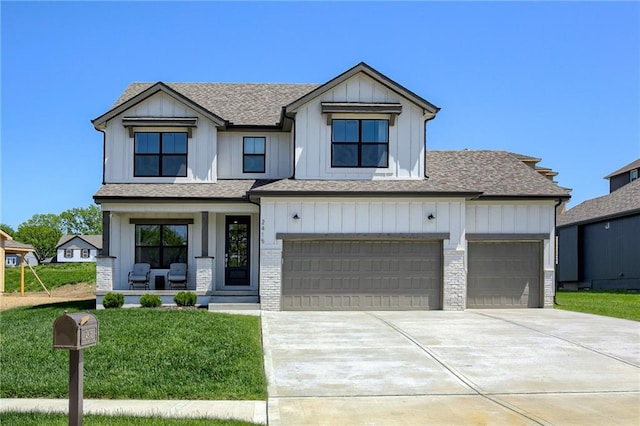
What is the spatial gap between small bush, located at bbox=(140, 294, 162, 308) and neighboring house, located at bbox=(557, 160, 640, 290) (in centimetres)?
2309

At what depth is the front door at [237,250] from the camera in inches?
867

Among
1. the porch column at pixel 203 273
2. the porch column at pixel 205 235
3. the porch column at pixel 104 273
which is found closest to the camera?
the porch column at pixel 104 273

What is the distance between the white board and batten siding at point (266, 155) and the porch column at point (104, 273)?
4.67 m

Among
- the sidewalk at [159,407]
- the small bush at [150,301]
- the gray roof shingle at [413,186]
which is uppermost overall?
the gray roof shingle at [413,186]

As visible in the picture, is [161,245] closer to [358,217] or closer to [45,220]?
[358,217]

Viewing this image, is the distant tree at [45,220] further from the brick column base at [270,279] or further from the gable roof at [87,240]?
the brick column base at [270,279]

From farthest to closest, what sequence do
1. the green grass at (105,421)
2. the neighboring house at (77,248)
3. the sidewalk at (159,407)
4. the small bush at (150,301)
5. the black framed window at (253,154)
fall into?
the neighboring house at (77,248)
the black framed window at (253,154)
the small bush at (150,301)
the sidewalk at (159,407)
the green grass at (105,421)

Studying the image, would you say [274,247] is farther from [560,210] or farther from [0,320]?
[560,210]

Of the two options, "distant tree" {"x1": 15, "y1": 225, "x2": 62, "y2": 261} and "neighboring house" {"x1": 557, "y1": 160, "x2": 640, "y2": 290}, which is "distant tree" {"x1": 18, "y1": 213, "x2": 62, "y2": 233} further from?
"neighboring house" {"x1": 557, "y1": 160, "x2": 640, "y2": 290}

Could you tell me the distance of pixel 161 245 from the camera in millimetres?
21969

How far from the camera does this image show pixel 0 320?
1869cm

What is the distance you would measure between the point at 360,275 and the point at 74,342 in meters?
14.1

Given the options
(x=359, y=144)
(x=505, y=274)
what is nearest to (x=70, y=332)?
(x=359, y=144)

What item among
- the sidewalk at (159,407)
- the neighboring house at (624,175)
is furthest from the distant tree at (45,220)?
the sidewalk at (159,407)
